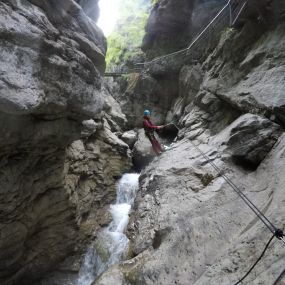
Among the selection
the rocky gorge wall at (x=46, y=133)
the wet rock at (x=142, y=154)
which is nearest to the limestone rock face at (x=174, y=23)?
the wet rock at (x=142, y=154)

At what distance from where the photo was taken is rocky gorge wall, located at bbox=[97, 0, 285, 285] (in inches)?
204

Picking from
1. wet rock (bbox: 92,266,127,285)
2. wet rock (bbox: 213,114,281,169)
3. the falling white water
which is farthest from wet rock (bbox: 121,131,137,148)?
wet rock (bbox: 92,266,127,285)

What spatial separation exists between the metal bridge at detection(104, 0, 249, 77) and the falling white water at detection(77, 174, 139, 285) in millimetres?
10004

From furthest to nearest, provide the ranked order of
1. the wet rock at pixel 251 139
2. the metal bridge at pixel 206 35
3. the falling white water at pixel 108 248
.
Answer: the metal bridge at pixel 206 35, the falling white water at pixel 108 248, the wet rock at pixel 251 139

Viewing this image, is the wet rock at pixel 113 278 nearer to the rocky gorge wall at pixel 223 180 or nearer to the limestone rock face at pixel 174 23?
the rocky gorge wall at pixel 223 180

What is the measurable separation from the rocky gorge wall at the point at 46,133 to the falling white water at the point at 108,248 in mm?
416

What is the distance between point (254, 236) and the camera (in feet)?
16.1

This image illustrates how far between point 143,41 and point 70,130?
60.1 ft

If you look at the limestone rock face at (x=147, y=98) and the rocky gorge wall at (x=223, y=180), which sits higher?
the limestone rock face at (x=147, y=98)

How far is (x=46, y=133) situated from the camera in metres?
6.47

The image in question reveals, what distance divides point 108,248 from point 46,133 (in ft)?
16.7

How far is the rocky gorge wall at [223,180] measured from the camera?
518 centimetres

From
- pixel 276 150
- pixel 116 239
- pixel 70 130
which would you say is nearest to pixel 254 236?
pixel 276 150

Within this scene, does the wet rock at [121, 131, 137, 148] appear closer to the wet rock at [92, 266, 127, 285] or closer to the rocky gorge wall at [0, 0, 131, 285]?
the rocky gorge wall at [0, 0, 131, 285]
